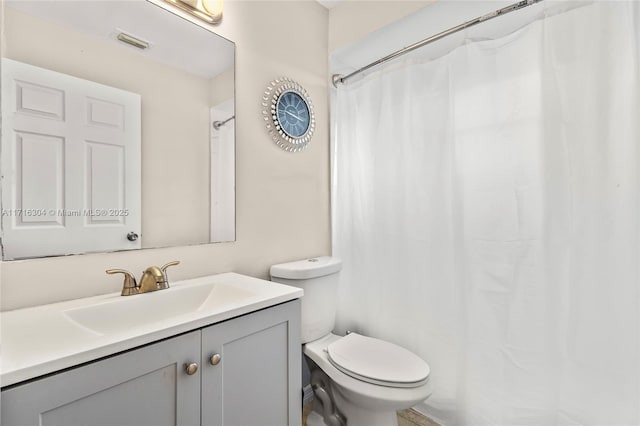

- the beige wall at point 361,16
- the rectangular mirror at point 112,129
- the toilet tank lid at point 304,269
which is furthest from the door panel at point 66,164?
the beige wall at point 361,16

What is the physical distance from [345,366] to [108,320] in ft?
2.95

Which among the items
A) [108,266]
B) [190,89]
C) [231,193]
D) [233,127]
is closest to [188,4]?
[190,89]

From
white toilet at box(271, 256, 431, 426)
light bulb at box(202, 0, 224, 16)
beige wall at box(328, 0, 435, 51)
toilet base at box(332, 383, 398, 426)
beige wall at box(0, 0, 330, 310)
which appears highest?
beige wall at box(328, 0, 435, 51)

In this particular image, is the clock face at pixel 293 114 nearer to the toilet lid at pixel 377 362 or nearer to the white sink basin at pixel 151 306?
the white sink basin at pixel 151 306

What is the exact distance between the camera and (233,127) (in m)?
1.46

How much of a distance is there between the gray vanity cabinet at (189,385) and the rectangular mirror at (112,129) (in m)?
0.51

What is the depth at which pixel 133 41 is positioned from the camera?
1.16 m

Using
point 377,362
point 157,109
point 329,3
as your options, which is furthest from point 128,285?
point 329,3

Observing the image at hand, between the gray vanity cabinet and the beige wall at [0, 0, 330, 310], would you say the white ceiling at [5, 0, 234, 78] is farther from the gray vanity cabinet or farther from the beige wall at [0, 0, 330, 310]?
the gray vanity cabinet

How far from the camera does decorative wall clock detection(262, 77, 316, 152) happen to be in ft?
5.29

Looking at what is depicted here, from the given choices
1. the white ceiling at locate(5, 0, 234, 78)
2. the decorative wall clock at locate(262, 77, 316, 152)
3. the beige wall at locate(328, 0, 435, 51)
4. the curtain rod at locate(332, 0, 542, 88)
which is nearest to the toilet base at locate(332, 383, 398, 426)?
the decorative wall clock at locate(262, 77, 316, 152)

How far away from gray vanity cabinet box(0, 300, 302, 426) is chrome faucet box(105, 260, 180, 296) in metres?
0.36

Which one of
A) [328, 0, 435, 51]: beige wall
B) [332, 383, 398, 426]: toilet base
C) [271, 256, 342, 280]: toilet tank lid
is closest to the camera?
[332, 383, 398, 426]: toilet base

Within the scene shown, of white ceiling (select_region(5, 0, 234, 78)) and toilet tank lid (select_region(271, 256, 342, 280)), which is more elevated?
white ceiling (select_region(5, 0, 234, 78))
